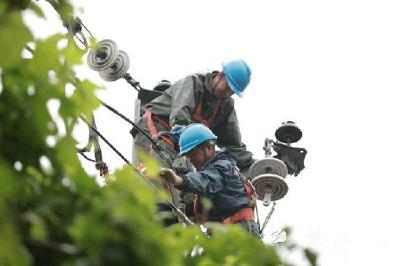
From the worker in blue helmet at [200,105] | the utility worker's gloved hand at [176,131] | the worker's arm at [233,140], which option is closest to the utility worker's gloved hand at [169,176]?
the utility worker's gloved hand at [176,131]

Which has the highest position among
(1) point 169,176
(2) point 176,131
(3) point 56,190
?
(2) point 176,131

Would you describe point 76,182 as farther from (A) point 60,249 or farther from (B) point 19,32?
(B) point 19,32

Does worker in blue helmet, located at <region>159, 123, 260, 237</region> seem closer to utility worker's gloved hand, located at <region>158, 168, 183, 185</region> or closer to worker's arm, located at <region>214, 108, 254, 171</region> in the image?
utility worker's gloved hand, located at <region>158, 168, 183, 185</region>

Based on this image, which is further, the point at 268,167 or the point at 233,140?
the point at 233,140

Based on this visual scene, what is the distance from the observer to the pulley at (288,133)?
7916mm

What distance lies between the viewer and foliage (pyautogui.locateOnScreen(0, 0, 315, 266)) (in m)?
1.71

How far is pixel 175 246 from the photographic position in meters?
1.86

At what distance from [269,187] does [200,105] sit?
34.5 inches

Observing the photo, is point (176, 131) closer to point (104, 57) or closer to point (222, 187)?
point (222, 187)

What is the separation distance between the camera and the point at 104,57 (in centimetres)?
733

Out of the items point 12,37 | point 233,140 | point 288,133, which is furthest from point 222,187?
point 12,37

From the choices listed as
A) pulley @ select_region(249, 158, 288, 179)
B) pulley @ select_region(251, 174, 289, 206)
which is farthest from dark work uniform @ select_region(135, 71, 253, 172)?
pulley @ select_region(251, 174, 289, 206)

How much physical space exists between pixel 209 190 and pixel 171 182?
0.42 metres

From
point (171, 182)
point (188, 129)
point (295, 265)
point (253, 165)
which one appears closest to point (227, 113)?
point (253, 165)
